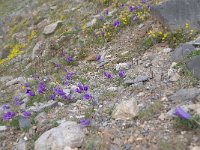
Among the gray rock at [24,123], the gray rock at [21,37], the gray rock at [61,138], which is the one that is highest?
the gray rock at [61,138]

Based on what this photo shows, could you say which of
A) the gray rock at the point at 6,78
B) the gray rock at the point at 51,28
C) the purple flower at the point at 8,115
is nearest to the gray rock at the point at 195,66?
the purple flower at the point at 8,115

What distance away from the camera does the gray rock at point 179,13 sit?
827cm

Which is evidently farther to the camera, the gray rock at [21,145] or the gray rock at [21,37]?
the gray rock at [21,37]

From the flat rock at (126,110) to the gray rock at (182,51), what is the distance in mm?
1702

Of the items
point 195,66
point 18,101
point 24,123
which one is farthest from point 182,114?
point 18,101

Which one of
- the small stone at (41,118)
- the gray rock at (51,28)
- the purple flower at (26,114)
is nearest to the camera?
the small stone at (41,118)

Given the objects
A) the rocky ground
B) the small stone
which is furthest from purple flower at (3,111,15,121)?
the small stone

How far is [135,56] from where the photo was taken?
8.14 meters

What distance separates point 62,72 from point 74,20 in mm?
3700

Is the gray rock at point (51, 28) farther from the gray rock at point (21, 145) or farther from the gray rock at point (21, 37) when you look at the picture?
the gray rock at point (21, 145)

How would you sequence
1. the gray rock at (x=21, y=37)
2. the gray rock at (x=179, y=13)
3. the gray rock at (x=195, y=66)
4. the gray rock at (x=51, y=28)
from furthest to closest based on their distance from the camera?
the gray rock at (x=21, y=37)
the gray rock at (x=51, y=28)
the gray rock at (x=179, y=13)
the gray rock at (x=195, y=66)

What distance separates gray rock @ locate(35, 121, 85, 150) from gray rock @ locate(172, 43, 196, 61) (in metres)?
2.61

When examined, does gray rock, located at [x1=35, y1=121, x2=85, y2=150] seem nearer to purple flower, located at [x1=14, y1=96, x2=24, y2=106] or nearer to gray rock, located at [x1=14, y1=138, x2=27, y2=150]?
gray rock, located at [x1=14, y1=138, x2=27, y2=150]

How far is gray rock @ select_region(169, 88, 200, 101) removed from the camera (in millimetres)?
5597
